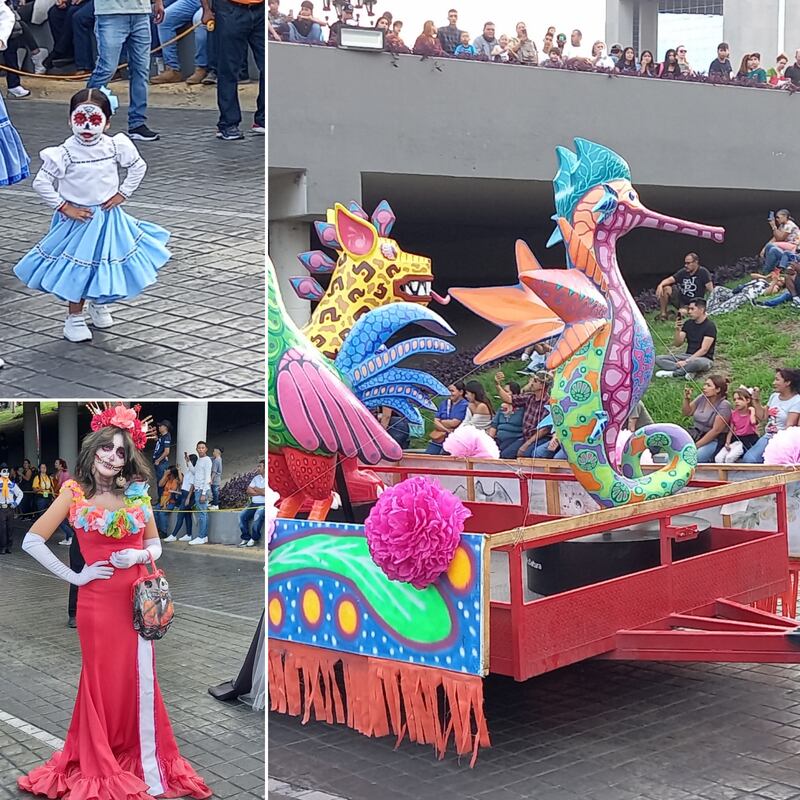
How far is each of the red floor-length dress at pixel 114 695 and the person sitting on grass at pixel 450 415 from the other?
5.58 meters

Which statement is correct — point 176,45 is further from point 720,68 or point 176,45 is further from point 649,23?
point 649,23

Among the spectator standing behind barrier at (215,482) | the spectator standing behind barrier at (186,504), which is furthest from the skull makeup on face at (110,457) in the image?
the spectator standing behind barrier at (215,482)

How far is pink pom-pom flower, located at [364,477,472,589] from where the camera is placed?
442 centimetres

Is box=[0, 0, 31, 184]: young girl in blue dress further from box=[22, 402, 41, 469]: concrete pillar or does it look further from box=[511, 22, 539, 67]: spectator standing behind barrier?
box=[511, 22, 539, 67]: spectator standing behind barrier

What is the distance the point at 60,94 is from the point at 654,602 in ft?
22.0

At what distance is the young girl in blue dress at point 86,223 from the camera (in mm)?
5371

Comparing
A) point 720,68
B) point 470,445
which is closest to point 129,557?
point 470,445

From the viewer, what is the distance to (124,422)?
13.8 feet

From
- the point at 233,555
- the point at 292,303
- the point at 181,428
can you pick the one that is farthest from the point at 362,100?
the point at 181,428

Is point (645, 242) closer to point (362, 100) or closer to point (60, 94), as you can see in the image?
point (362, 100)

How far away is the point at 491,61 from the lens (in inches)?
568

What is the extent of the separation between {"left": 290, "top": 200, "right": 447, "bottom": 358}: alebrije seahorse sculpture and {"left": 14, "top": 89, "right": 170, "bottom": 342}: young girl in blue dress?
5.28ft

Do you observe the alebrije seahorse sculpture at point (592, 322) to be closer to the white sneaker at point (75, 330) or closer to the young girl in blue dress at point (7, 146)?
the white sneaker at point (75, 330)

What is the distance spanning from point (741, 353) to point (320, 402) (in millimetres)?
10098
